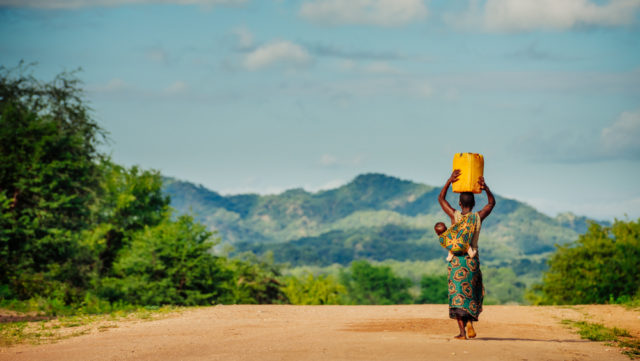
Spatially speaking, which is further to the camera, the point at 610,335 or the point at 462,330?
the point at 610,335

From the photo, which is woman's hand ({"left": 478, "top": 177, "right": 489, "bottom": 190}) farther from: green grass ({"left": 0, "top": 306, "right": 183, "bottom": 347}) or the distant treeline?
the distant treeline

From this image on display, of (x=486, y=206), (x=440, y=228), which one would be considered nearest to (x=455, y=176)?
(x=486, y=206)

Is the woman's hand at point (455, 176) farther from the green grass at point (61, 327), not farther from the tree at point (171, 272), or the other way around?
the tree at point (171, 272)

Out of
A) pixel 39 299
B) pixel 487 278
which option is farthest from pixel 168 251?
pixel 487 278

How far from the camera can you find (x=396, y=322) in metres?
15.8

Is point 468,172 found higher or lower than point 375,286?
higher

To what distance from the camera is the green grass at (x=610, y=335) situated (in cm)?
1167

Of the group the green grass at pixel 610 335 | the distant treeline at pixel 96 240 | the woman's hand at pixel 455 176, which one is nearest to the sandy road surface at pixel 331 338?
the green grass at pixel 610 335

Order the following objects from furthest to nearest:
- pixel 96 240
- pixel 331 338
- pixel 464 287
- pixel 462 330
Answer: pixel 96 240
pixel 331 338
pixel 462 330
pixel 464 287

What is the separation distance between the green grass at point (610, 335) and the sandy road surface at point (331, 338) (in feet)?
0.94

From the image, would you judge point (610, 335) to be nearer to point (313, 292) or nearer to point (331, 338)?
point (331, 338)

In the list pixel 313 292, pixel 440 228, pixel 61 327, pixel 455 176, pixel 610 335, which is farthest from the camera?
pixel 313 292

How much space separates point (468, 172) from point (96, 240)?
98.3ft

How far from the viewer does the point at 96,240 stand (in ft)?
121
